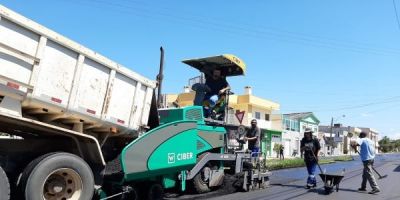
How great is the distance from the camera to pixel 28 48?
607 centimetres

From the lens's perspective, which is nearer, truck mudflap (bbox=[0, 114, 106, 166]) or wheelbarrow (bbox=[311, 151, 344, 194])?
truck mudflap (bbox=[0, 114, 106, 166])

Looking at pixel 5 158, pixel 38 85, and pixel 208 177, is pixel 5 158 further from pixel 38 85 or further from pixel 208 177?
pixel 208 177

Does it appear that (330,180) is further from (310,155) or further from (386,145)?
(386,145)

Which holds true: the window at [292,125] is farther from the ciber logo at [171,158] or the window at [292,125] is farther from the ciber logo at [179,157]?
the ciber logo at [171,158]

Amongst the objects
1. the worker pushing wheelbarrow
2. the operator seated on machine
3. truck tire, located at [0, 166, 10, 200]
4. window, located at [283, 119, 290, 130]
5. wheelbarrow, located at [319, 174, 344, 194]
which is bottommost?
truck tire, located at [0, 166, 10, 200]

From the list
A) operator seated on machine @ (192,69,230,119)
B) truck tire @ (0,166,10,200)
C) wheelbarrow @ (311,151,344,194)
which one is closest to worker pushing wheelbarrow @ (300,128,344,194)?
wheelbarrow @ (311,151,344,194)

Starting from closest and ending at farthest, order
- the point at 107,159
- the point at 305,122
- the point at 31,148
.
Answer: the point at 31,148 < the point at 107,159 < the point at 305,122

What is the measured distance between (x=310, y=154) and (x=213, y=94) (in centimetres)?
329

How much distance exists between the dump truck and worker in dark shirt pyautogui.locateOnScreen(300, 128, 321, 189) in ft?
15.4

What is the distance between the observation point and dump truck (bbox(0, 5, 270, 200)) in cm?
606

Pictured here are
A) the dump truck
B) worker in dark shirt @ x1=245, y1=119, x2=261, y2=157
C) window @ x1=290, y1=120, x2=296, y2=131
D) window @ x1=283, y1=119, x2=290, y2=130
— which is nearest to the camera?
the dump truck

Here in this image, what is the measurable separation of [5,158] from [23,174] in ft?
1.37

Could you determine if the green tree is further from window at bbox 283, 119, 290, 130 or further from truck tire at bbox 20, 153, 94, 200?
truck tire at bbox 20, 153, 94, 200

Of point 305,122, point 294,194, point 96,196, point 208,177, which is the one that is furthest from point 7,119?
point 305,122
